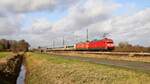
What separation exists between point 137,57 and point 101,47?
31589 millimetres

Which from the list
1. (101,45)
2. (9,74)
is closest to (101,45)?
(101,45)

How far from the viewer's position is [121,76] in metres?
20.2

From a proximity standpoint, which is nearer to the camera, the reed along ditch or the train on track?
the reed along ditch

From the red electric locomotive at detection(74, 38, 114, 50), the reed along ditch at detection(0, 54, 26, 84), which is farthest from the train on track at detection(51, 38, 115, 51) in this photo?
the reed along ditch at detection(0, 54, 26, 84)

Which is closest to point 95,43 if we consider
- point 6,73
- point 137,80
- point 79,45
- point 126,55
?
point 79,45

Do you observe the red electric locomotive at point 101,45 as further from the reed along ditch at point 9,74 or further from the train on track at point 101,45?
the reed along ditch at point 9,74

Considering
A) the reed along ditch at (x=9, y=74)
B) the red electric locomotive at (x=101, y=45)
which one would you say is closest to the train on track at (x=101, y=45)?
the red electric locomotive at (x=101, y=45)

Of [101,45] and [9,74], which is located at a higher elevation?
[101,45]

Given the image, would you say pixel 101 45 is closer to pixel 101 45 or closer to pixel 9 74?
pixel 101 45

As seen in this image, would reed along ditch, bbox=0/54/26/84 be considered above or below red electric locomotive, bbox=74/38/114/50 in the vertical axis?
below

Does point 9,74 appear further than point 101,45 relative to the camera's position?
No

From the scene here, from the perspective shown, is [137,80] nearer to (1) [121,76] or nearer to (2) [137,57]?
(1) [121,76]

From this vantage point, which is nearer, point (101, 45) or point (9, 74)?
point (9, 74)

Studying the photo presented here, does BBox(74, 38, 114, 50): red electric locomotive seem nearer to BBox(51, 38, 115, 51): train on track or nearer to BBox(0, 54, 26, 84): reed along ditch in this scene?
BBox(51, 38, 115, 51): train on track
